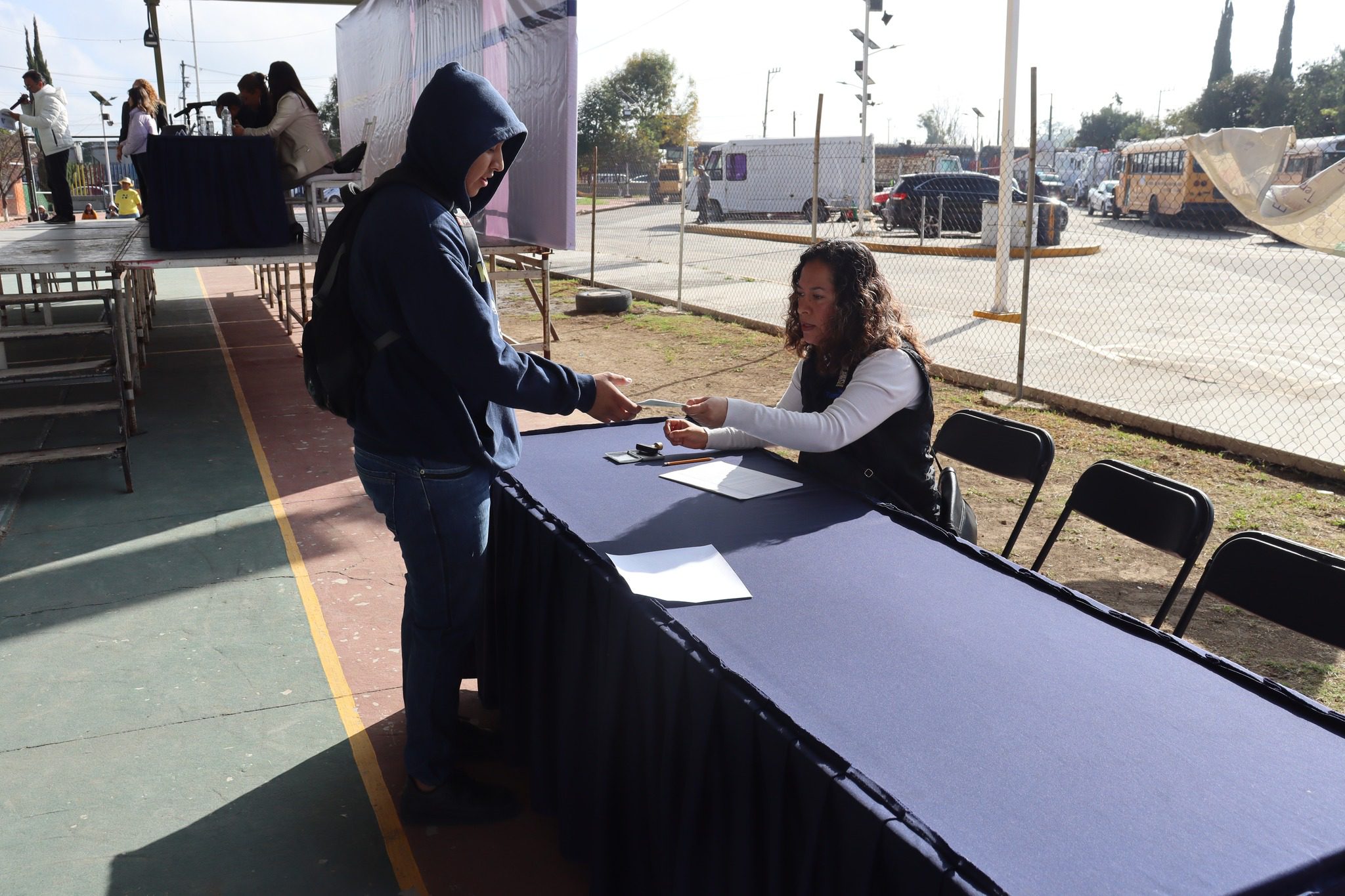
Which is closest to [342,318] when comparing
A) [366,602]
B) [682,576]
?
[682,576]

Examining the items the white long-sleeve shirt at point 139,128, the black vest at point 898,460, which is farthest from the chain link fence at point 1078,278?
the white long-sleeve shirt at point 139,128

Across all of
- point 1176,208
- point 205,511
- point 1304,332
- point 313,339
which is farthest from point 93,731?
point 1176,208

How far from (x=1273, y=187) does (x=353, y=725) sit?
574cm

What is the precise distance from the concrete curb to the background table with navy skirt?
128 inches

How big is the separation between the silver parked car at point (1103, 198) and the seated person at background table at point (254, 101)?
2797cm

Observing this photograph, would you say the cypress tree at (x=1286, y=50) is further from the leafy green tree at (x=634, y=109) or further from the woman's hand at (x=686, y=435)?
the woman's hand at (x=686, y=435)

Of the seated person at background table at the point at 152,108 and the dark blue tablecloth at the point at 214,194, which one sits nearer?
the dark blue tablecloth at the point at 214,194

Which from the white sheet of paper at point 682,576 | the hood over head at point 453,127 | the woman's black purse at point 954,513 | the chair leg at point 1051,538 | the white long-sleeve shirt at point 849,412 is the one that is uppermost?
the hood over head at point 453,127

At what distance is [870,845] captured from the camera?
4.79 ft

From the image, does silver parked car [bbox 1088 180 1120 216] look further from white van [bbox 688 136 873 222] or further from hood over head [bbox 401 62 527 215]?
hood over head [bbox 401 62 527 215]

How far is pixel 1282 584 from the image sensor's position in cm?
246

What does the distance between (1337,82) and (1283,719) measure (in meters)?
58.4

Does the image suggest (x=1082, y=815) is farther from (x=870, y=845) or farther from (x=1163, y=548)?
(x=1163, y=548)

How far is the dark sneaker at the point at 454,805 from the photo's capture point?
Result: 2.71 metres
